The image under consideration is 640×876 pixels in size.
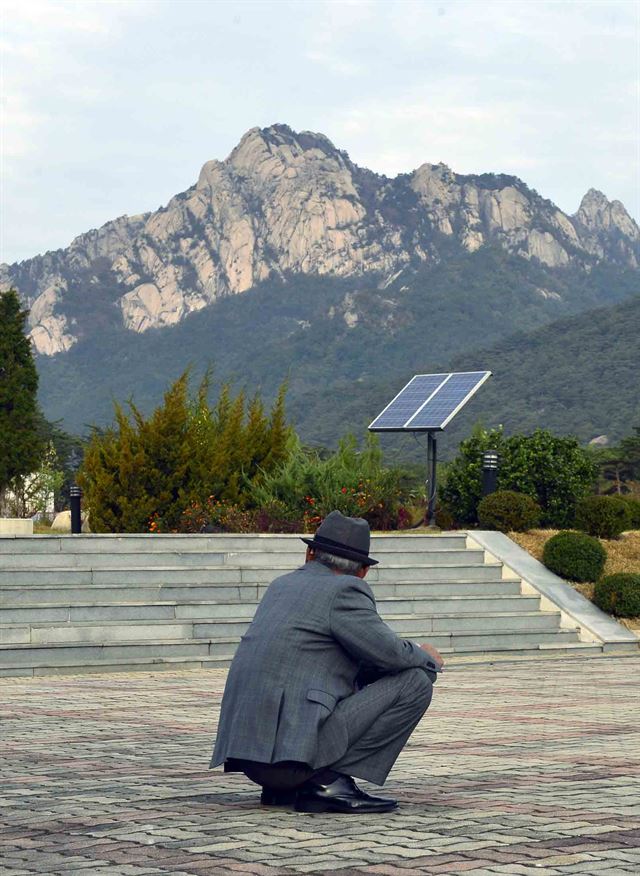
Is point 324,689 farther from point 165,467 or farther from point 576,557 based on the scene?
point 165,467

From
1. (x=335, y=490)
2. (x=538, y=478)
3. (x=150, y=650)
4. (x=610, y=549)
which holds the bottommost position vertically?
(x=150, y=650)

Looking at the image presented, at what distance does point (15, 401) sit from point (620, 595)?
25105 millimetres

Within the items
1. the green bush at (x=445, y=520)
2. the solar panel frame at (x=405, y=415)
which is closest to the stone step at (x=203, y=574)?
the green bush at (x=445, y=520)

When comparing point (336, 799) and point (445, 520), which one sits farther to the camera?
point (445, 520)

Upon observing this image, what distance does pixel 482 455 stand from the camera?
76.4 ft

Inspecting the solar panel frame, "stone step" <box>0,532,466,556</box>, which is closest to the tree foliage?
the solar panel frame

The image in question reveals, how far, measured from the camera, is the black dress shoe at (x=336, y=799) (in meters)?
6.21

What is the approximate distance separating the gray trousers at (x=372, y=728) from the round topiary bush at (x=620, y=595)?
1370 cm

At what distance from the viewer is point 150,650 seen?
15359 millimetres

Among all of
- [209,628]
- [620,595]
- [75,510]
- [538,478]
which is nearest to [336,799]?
[209,628]

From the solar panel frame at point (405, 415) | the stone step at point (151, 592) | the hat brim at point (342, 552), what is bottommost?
the stone step at point (151, 592)

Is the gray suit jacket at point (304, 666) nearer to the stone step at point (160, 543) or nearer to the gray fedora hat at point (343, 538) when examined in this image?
the gray fedora hat at point (343, 538)

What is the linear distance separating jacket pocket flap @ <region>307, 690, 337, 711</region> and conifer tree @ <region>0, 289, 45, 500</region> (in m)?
34.9

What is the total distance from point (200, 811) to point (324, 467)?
16838mm
